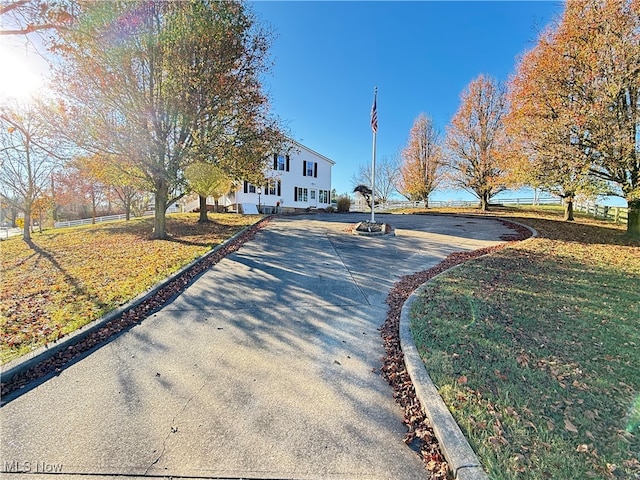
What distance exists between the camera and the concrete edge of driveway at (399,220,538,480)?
2.08 meters

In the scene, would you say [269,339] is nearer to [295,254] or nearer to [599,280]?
[295,254]

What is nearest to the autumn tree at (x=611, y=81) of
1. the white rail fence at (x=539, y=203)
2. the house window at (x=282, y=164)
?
the white rail fence at (x=539, y=203)

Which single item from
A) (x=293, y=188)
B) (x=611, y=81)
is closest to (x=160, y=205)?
(x=611, y=81)

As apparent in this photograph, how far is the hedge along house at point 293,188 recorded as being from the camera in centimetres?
2664

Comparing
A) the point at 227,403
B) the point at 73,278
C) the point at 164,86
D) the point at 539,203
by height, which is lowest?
the point at 227,403

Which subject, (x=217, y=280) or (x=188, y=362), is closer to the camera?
(x=188, y=362)

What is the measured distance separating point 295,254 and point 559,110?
36.6 feet

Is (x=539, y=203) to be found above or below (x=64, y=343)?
above

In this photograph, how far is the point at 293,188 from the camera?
2978 centimetres

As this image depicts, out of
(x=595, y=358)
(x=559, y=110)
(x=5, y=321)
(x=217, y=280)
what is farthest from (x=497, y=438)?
(x=559, y=110)

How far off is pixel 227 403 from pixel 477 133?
93.6 ft

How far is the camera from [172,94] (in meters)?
10.8

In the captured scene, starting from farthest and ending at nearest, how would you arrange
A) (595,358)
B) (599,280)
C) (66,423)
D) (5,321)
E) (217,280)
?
(217,280)
(599,280)
(5,321)
(595,358)
(66,423)

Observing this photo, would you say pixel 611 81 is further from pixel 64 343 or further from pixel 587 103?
pixel 64 343
